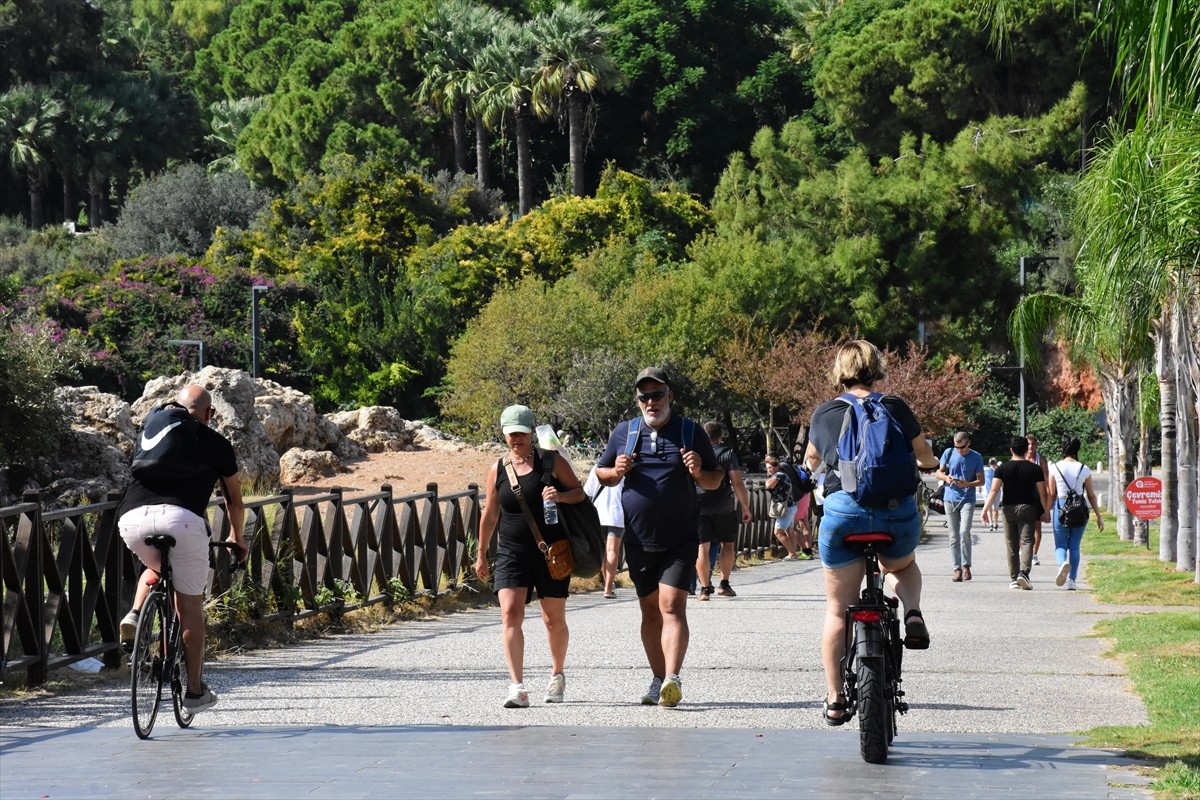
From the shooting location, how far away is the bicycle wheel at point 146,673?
24.7 feet

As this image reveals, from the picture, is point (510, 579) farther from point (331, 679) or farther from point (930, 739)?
point (930, 739)

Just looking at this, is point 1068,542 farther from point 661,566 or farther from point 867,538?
point 867,538

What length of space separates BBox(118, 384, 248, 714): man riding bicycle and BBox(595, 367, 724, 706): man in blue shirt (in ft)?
6.43

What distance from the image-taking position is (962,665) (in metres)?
10.7

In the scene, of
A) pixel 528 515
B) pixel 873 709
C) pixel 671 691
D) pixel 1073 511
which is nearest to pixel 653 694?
pixel 671 691

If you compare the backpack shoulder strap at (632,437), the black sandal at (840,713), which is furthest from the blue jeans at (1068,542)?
the black sandal at (840,713)

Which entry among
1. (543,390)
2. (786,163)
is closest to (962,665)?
(543,390)

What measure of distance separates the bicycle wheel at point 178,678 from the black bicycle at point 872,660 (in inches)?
119

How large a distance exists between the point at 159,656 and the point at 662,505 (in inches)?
100

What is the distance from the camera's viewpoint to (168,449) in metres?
7.76

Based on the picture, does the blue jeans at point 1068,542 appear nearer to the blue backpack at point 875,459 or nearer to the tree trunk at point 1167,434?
the tree trunk at point 1167,434

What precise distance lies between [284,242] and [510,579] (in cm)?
5085

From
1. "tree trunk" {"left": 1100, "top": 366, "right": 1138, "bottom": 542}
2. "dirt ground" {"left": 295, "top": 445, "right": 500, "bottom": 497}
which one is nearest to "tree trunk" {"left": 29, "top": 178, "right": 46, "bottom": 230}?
"dirt ground" {"left": 295, "top": 445, "right": 500, "bottom": 497}

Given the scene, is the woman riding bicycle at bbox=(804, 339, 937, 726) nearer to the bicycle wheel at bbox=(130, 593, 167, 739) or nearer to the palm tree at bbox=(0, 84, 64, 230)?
the bicycle wheel at bbox=(130, 593, 167, 739)
